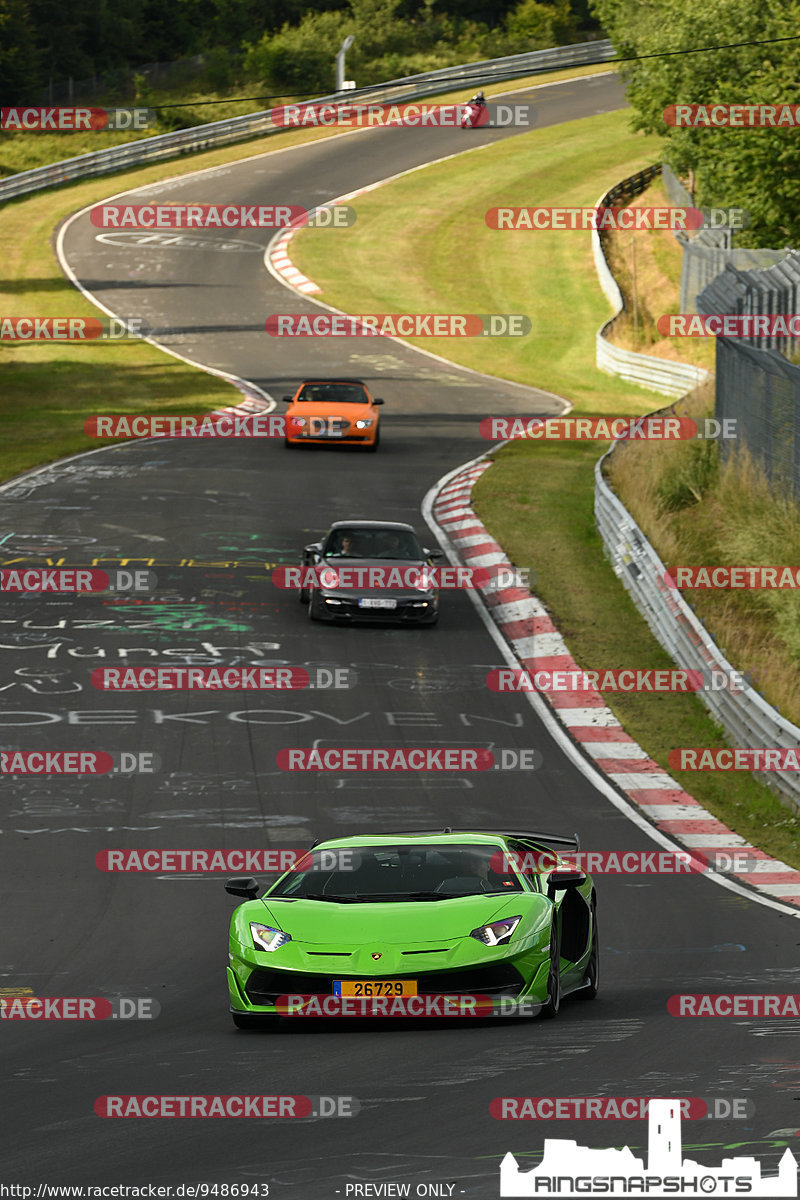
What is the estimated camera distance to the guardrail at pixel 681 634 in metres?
16.9

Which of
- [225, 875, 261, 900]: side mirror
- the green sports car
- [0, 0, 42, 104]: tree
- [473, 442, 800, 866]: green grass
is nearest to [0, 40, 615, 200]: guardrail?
[0, 0, 42, 104]: tree

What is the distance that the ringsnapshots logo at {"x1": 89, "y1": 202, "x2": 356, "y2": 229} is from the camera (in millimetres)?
68188

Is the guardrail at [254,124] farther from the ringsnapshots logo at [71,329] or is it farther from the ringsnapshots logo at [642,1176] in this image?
the ringsnapshots logo at [642,1176]

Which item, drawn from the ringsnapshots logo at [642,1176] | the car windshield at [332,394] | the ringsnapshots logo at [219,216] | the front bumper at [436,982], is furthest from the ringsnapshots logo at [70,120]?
the ringsnapshots logo at [642,1176]

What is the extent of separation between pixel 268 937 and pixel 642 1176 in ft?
11.7

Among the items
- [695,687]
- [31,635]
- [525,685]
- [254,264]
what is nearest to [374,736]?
[525,685]

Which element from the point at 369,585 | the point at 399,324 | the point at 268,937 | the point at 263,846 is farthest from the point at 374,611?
the point at 399,324

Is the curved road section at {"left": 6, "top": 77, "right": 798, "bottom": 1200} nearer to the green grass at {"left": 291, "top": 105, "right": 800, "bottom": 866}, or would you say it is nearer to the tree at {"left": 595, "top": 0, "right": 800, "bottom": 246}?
the green grass at {"left": 291, "top": 105, "right": 800, "bottom": 866}

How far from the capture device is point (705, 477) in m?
27.6

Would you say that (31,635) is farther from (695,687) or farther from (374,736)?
(695,687)

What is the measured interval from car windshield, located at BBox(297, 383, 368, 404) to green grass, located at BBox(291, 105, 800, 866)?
3282 mm

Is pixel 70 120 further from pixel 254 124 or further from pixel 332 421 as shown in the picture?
pixel 332 421

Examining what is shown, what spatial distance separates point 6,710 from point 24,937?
7.37 m

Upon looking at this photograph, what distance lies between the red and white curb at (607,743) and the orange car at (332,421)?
7762 mm
